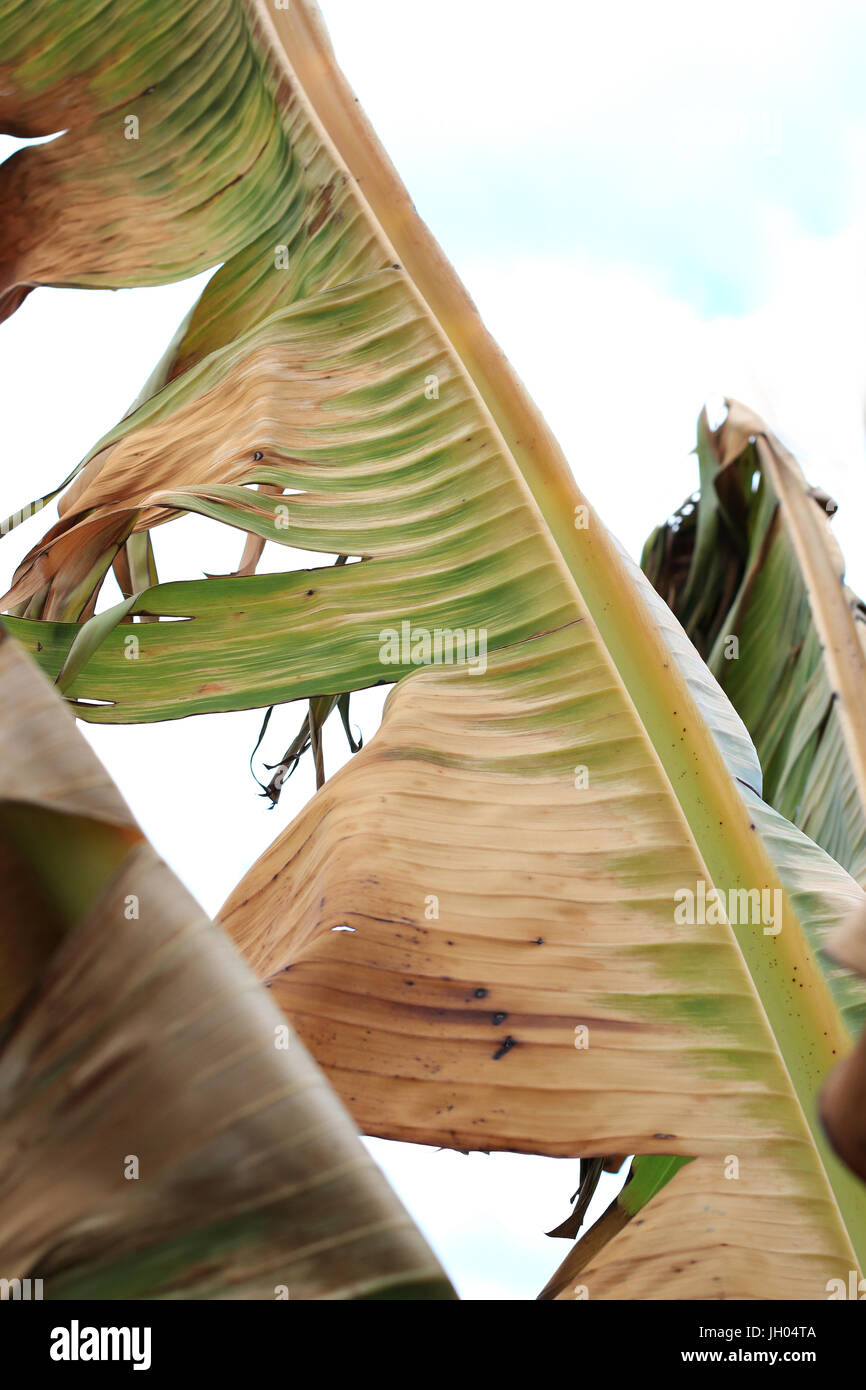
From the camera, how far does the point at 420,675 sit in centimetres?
87

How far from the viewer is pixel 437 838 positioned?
747 mm

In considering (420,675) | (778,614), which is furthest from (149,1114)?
(778,614)

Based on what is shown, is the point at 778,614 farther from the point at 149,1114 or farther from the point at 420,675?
the point at 149,1114

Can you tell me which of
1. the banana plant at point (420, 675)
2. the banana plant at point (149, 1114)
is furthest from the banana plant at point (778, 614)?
the banana plant at point (149, 1114)

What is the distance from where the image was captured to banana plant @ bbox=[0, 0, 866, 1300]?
0.67m

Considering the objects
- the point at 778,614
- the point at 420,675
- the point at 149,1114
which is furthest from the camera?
the point at 778,614

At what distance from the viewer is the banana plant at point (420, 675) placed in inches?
26.4

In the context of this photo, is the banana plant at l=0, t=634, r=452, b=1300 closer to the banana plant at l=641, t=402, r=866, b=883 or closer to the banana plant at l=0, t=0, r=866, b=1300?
the banana plant at l=0, t=0, r=866, b=1300

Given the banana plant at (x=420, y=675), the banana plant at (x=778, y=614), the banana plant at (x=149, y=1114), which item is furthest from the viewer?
the banana plant at (x=778, y=614)

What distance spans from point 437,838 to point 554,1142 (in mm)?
222

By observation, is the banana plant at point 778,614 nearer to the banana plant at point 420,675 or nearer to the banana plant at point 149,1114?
the banana plant at point 420,675

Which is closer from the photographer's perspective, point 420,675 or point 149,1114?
point 149,1114

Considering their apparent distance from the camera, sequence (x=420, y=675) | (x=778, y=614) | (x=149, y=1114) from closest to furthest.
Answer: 1. (x=149, y=1114)
2. (x=420, y=675)
3. (x=778, y=614)

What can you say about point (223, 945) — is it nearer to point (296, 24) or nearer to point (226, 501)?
point (226, 501)
